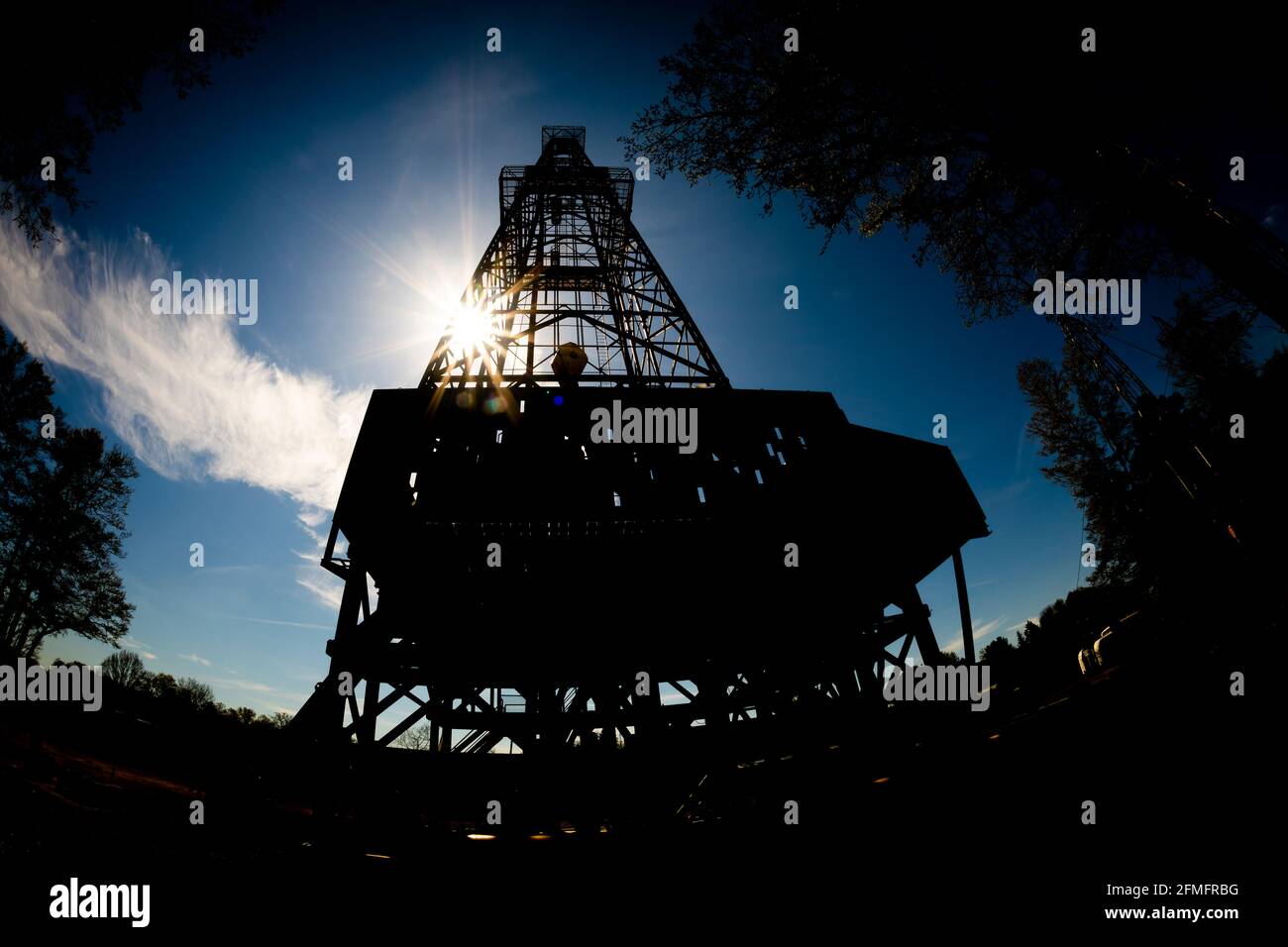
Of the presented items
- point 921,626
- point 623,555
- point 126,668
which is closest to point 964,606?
point 921,626

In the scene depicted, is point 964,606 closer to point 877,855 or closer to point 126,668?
point 877,855

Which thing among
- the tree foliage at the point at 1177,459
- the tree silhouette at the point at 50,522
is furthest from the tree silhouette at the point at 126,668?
the tree foliage at the point at 1177,459

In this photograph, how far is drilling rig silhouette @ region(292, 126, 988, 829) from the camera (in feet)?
18.5

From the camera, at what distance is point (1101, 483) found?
26.7 meters

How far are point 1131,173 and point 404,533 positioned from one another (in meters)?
11.8

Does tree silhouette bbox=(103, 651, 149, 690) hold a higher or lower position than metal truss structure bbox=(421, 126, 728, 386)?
lower

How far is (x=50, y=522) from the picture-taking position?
778 inches

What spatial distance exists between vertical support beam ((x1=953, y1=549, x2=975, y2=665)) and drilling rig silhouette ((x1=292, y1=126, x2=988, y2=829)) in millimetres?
62

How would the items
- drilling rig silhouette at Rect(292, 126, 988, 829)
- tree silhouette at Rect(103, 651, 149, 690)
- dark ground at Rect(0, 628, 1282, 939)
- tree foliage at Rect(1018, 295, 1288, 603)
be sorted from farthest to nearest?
tree silhouette at Rect(103, 651, 149, 690)
tree foliage at Rect(1018, 295, 1288, 603)
drilling rig silhouette at Rect(292, 126, 988, 829)
dark ground at Rect(0, 628, 1282, 939)

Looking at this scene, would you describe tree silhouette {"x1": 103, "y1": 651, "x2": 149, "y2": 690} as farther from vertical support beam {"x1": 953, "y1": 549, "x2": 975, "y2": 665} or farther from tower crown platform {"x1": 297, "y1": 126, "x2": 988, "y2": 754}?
vertical support beam {"x1": 953, "y1": 549, "x2": 975, "y2": 665}

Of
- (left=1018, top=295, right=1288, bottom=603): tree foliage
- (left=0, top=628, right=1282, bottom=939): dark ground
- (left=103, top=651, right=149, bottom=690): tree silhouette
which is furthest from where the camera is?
(left=103, top=651, right=149, bottom=690): tree silhouette

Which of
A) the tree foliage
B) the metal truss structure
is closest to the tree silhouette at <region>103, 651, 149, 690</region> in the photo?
the metal truss structure

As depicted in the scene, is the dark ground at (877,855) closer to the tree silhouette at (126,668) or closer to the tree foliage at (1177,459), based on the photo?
the tree foliage at (1177,459)
